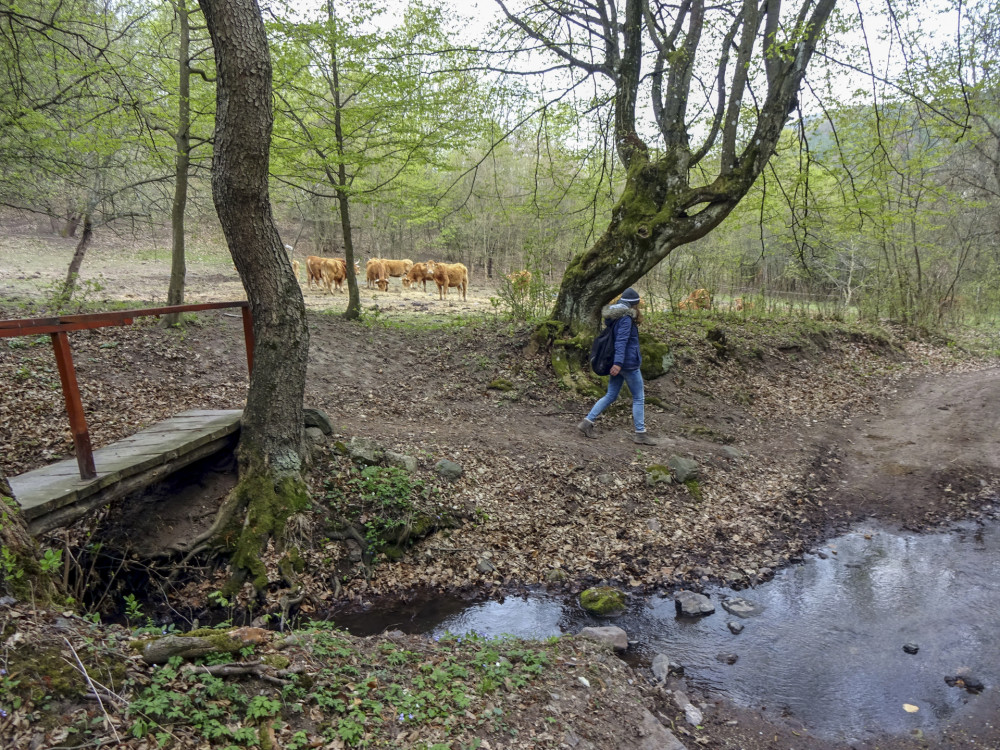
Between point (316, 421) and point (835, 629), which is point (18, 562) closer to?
point (316, 421)

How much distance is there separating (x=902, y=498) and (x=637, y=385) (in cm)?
364

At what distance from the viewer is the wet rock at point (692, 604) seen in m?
4.98

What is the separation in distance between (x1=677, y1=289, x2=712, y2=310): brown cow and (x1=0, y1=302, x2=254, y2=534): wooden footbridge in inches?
450

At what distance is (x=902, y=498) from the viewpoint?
709cm

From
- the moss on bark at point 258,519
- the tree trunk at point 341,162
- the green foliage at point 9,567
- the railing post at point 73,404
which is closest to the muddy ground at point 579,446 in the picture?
the moss on bark at point 258,519

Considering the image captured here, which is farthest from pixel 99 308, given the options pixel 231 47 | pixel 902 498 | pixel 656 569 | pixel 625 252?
pixel 902 498

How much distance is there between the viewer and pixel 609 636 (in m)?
4.54

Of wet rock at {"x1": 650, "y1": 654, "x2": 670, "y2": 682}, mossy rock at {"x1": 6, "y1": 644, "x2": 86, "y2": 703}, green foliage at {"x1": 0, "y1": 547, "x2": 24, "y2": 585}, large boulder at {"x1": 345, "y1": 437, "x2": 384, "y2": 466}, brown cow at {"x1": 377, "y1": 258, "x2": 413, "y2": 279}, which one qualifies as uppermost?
brown cow at {"x1": 377, "y1": 258, "x2": 413, "y2": 279}

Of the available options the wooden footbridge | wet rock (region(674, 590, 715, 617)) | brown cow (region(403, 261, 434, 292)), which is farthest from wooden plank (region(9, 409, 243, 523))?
brown cow (region(403, 261, 434, 292))

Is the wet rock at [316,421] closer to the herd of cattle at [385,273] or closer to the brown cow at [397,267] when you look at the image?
the herd of cattle at [385,273]

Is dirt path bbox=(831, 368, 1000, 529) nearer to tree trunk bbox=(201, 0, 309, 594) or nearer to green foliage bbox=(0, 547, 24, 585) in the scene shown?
tree trunk bbox=(201, 0, 309, 594)

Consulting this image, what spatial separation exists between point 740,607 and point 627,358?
3584 millimetres

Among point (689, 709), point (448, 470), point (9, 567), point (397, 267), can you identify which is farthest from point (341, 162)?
point (397, 267)

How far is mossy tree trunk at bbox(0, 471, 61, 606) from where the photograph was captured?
2.71m
